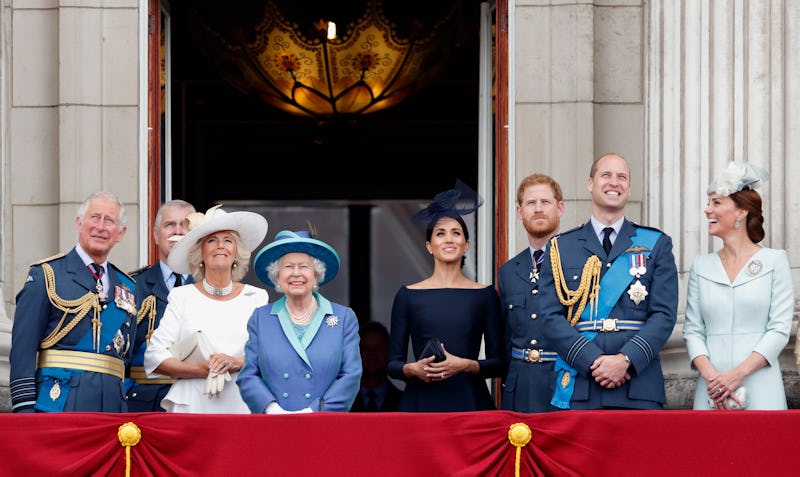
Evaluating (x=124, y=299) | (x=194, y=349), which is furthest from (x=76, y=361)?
(x=194, y=349)

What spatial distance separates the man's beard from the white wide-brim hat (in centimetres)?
131

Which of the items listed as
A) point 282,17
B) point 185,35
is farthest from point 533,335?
point 185,35

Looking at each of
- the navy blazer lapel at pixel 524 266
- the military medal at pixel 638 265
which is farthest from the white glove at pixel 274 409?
the military medal at pixel 638 265

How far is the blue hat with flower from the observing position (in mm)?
7508

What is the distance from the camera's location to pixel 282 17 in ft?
42.5

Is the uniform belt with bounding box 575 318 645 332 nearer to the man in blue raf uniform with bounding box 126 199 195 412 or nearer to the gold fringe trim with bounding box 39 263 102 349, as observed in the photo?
the man in blue raf uniform with bounding box 126 199 195 412

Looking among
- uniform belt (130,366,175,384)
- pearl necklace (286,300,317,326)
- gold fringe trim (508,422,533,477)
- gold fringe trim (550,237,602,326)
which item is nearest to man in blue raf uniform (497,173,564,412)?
gold fringe trim (550,237,602,326)

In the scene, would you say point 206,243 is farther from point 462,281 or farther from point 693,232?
point 693,232

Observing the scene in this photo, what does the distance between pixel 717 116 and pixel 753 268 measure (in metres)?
Answer: 2.05

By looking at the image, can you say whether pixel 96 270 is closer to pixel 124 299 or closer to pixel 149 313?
pixel 124 299

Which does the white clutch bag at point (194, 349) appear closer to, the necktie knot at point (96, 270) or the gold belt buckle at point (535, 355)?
the necktie knot at point (96, 270)

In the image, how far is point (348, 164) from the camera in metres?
16.4

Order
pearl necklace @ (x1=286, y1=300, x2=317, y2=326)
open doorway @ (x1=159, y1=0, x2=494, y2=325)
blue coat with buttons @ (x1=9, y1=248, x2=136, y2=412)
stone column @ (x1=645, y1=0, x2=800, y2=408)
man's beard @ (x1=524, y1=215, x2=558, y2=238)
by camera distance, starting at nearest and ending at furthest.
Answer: blue coat with buttons @ (x1=9, y1=248, x2=136, y2=412) < pearl necklace @ (x1=286, y1=300, x2=317, y2=326) < man's beard @ (x1=524, y1=215, x2=558, y2=238) < stone column @ (x1=645, y1=0, x2=800, y2=408) < open doorway @ (x1=159, y1=0, x2=494, y2=325)

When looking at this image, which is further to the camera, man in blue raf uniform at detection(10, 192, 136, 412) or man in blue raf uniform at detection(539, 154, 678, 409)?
man in blue raf uniform at detection(10, 192, 136, 412)
